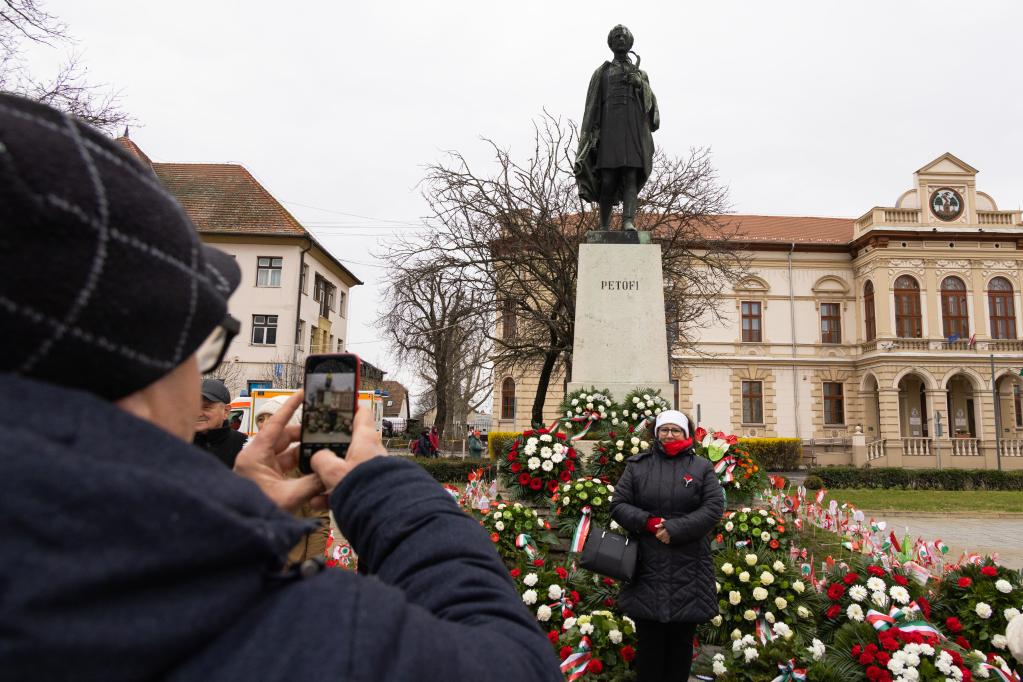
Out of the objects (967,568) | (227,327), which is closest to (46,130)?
(227,327)

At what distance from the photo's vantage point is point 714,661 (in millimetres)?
4191

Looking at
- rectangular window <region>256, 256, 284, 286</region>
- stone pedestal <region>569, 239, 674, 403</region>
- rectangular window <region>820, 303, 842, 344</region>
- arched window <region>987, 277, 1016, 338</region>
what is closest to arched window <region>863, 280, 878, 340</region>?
rectangular window <region>820, 303, 842, 344</region>

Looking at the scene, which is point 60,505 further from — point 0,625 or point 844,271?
point 844,271

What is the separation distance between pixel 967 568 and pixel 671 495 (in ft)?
6.26

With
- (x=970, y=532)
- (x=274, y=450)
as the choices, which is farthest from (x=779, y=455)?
(x=274, y=450)

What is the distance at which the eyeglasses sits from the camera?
851mm

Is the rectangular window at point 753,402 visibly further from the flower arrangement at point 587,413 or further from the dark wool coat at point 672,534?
the dark wool coat at point 672,534

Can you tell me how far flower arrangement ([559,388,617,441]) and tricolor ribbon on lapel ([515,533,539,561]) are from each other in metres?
2.45

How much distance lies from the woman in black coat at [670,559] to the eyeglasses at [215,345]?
11.5 ft

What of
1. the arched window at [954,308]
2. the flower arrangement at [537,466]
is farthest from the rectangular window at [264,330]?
the arched window at [954,308]

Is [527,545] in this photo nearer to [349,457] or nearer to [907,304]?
[349,457]

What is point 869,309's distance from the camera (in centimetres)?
3838

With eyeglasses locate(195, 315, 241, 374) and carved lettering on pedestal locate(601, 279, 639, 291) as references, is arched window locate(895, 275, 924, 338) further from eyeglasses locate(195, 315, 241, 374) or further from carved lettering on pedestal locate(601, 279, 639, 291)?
eyeglasses locate(195, 315, 241, 374)

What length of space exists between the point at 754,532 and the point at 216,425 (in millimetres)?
4393
